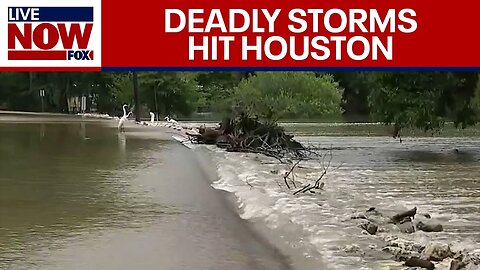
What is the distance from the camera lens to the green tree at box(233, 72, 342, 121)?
39.2 m

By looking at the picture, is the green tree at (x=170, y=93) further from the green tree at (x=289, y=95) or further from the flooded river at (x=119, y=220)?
the flooded river at (x=119, y=220)

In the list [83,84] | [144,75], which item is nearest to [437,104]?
[144,75]

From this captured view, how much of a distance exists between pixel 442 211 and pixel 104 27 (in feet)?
22.2

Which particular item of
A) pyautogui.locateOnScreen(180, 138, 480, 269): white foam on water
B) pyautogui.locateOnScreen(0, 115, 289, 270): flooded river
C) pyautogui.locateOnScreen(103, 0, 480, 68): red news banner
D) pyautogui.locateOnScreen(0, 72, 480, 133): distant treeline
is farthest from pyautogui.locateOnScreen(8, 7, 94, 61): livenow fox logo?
pyautogui.locateOnScreen(0, 72, 480, 133): distant treeline

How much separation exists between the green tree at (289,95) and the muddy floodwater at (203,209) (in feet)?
45.6

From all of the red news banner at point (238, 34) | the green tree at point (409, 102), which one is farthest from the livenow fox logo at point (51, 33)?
the green tree at point (409, 102)

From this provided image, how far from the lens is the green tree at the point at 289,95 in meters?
39.2

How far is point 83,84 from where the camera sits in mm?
77250

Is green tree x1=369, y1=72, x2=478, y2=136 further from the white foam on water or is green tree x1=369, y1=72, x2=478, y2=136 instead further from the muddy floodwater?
the muddy floodwater

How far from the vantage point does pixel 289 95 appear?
147 ft

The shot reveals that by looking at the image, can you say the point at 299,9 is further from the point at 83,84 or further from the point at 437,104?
the point at 83,84

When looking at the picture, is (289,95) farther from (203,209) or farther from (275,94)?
(203,209)

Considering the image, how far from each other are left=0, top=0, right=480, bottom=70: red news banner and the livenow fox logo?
13 millimetres

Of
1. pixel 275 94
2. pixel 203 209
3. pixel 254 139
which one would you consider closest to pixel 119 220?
pixel 203 209
